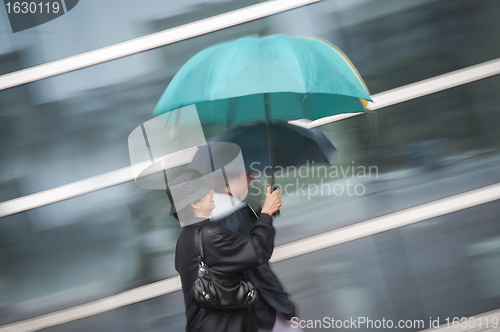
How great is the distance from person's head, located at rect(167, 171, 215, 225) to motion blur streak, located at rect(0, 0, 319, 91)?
1.41 meters

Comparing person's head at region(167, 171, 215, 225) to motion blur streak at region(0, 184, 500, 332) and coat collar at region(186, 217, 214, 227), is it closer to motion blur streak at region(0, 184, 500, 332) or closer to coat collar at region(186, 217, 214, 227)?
coat collar at region(186, 217, 214, 227)

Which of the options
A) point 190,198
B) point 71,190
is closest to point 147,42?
point 71,190

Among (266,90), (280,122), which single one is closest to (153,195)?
(280,122)

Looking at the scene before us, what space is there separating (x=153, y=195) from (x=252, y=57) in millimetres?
1490

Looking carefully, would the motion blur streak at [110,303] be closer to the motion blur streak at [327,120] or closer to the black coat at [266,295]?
the motion blur streak at [327,120]

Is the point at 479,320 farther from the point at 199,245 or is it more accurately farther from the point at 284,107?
the point at 199,245

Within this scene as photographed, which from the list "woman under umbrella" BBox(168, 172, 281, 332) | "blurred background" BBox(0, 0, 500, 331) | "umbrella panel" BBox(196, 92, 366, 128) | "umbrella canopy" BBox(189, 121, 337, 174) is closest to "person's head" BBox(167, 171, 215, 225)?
"woman under umbrella" BBox(168, 172, 281, 332)

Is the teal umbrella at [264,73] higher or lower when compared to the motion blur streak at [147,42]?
lower

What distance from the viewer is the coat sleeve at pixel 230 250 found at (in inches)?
73.5

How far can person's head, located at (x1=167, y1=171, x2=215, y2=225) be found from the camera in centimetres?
191

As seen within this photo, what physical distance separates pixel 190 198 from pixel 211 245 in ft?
0.78

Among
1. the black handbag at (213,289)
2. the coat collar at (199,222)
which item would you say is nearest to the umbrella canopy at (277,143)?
the coat collar at (199,222)

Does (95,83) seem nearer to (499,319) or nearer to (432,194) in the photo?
(432,194)

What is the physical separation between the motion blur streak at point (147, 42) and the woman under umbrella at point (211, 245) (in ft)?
4.51
